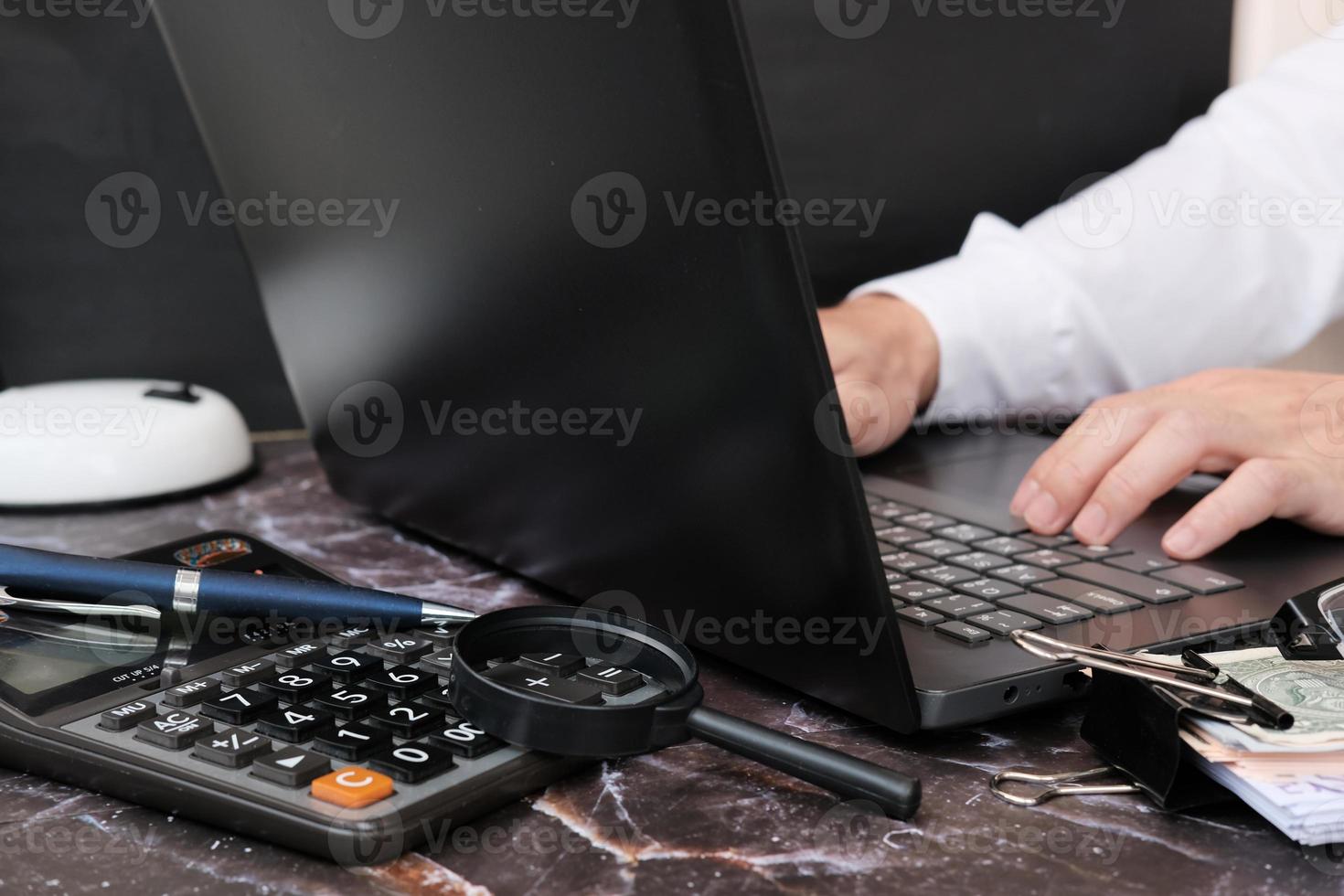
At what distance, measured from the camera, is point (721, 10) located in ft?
1.21

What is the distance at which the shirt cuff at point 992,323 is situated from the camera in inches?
41.9

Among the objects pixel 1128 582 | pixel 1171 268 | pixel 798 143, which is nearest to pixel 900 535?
pixel 1128 582

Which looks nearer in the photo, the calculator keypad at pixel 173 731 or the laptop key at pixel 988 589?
the calculator keypad at pixel 173 731

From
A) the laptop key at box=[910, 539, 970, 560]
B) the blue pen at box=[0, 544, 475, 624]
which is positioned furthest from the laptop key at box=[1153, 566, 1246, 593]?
the blue pen at box=[0, 544, 475, 624]

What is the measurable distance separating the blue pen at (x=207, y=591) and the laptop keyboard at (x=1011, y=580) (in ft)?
0.71

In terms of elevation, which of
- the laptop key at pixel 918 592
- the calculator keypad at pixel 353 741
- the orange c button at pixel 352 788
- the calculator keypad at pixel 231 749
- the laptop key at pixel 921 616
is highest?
the calculator keypad at pixel 231 749

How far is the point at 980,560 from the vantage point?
65cm

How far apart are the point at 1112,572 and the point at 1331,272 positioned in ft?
2.10

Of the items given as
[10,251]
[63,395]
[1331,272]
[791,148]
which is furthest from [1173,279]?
[10,251]

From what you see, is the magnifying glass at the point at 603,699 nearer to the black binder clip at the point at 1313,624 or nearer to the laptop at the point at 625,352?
the laptop at the point at 625,352

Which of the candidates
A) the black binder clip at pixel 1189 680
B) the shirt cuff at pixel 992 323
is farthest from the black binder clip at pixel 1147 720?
the shirt cuff at pixel 992 323

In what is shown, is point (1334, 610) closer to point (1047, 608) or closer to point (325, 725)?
point (1047, 608)

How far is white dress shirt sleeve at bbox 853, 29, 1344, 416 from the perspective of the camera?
1.08 meters

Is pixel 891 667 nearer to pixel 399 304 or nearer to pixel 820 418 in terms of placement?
pixel 820 418
